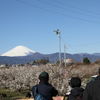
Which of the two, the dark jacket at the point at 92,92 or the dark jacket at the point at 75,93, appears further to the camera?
the dark jacket at the point at 75,93

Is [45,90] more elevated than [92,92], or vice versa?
[92,92]

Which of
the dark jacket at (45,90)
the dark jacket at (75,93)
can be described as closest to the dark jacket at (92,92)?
the dark jacket at (75,93)

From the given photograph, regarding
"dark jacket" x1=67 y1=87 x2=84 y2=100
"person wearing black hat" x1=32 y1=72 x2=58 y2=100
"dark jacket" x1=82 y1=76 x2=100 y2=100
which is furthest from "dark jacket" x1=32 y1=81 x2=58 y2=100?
"dark jacket" x1=82 y1=76 x2=100 y2=100

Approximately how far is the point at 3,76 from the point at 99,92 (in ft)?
93.9

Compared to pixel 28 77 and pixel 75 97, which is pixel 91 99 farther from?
pixel 28 77

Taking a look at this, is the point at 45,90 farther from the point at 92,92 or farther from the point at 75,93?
the point at 92,92

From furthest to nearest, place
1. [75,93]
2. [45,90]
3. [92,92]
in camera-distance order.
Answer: [45,90]
[75,93]
[92,92]

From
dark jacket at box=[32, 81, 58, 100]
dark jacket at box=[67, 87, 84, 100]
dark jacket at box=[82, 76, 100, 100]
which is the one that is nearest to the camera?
dark jacket at box=[82, 76, 100, 100]

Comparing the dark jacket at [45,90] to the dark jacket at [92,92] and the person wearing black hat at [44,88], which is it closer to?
the person wearing black hat at [44,88]

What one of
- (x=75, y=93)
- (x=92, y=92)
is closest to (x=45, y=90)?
(x=75, y=93)

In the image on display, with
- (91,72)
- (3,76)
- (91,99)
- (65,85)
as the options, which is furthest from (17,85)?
(91,72)

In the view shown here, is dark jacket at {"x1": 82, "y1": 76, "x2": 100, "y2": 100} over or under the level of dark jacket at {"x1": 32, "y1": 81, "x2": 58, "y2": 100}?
over

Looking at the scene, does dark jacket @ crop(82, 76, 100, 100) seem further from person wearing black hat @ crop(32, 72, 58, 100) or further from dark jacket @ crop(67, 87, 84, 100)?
person wearing black hat @ crop(32, 72, 58, 100)

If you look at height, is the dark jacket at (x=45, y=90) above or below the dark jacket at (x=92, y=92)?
below
